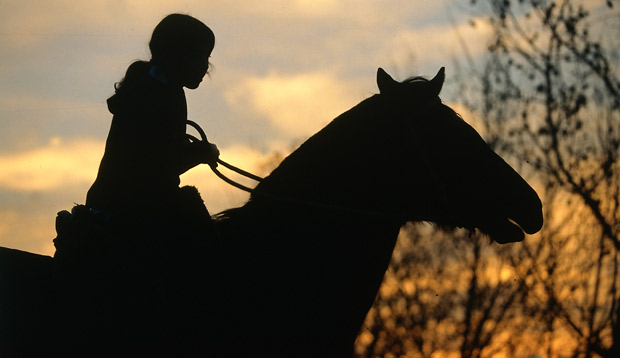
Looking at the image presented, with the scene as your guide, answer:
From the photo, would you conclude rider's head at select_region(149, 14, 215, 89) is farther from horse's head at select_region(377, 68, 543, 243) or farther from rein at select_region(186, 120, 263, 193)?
horse's head at select_region(377, 68, 543, 243)

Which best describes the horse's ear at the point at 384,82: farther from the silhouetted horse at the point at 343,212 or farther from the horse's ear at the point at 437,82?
the horse's ear at the point at 437,82

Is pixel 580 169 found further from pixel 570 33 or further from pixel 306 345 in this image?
pixel 306 345

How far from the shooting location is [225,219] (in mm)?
6246

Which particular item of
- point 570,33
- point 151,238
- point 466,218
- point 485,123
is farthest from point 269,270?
point 485,123

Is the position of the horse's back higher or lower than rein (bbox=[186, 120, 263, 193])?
lower

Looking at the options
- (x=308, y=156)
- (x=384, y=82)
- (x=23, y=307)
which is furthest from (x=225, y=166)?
(x=23, y=307)

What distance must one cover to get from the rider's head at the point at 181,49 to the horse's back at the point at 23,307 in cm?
165

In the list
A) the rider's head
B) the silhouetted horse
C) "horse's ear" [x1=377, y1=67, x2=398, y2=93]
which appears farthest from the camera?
"horse's ear" [x1=377, y1=67, x2=398, y2=93]

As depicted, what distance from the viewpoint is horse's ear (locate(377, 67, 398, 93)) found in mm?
6301

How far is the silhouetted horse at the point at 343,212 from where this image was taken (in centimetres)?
607

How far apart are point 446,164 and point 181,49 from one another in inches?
78.1

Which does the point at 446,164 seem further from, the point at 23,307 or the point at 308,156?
the point at 23,307

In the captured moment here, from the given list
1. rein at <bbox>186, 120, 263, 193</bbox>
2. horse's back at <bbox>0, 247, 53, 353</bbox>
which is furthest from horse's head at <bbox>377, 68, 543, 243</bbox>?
horse's back at <bbox>0, 247, 53, 353</bbox>

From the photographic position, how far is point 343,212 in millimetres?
6203
